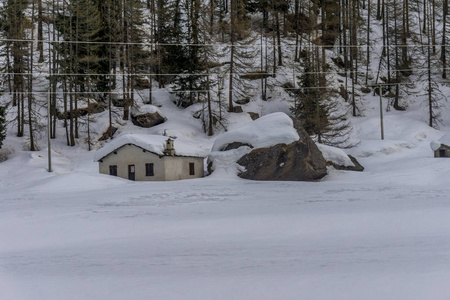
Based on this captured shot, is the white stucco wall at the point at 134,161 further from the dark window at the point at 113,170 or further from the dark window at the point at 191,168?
the dark window at the point at 191,168

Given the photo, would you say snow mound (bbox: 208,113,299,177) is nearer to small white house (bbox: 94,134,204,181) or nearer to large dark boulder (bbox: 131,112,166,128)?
small white house (bbox: 94,134,204,181)

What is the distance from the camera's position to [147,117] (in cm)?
3947

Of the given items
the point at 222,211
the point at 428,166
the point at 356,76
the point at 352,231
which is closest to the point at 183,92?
the point at 356,76

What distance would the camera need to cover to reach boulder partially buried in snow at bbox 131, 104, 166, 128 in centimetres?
3935

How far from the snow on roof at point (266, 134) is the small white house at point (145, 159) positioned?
105 inches

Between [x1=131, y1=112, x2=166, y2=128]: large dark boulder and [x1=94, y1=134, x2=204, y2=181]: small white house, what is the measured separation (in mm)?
12849

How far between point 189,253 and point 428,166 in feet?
67.9

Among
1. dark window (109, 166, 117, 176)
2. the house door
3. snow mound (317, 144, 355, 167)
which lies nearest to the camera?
the house door

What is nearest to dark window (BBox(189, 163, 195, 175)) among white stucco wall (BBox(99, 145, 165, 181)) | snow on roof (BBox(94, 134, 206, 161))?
snow on roof (BBox(94, 134, 206, 161))

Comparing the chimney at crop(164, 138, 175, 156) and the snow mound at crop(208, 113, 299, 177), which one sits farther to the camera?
the chimney at crop(164, 138, 175, 156)

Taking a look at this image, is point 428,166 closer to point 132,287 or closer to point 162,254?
point 162,254

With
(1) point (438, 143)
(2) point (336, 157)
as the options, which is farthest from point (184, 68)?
(1) point (438, 143)

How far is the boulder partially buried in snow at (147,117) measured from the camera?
39.3 metres

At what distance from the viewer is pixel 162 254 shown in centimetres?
759
